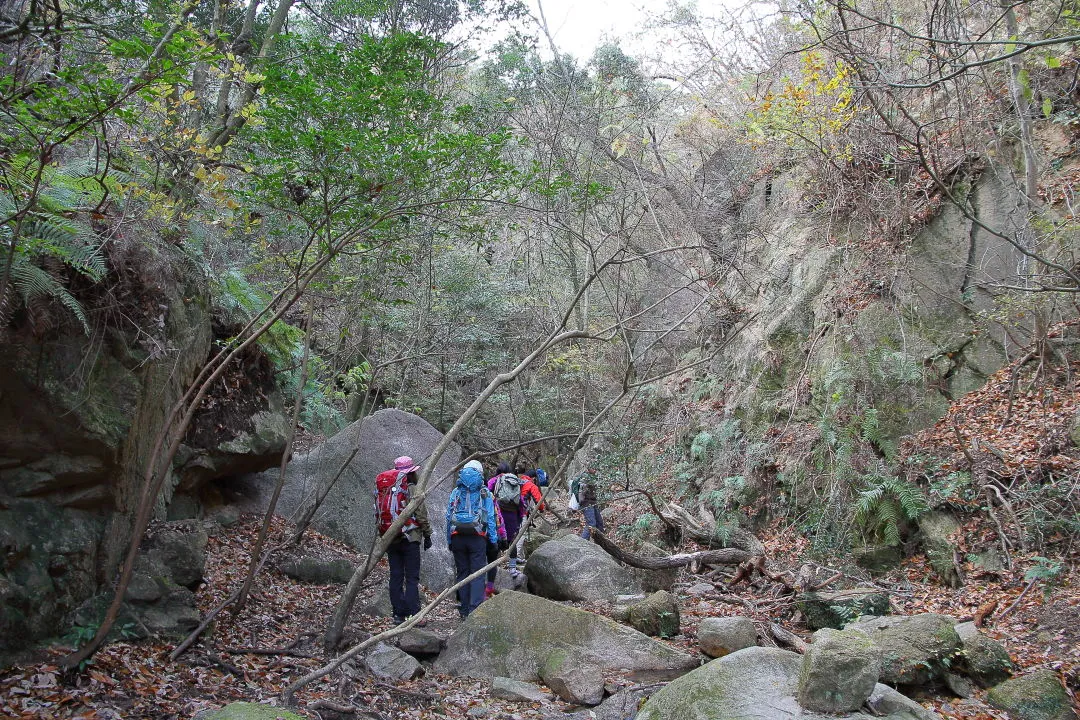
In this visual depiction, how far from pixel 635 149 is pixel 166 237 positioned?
12.5 m

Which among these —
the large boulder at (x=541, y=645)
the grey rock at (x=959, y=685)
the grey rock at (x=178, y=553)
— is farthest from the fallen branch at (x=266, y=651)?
the grey rock at (x=959, y=685)

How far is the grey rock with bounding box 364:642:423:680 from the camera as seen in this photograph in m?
6.27

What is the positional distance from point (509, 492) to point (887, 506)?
515 centimetres

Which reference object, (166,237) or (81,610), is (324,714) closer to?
(81,610)

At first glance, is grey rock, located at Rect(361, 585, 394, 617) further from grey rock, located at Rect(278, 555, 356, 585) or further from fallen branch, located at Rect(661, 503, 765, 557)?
fallen branch, located at Rect(661, 503, 765, 557)

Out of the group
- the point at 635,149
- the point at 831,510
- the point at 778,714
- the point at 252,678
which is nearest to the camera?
the point at 778,714

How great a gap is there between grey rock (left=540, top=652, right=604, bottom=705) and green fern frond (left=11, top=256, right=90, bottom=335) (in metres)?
4.88

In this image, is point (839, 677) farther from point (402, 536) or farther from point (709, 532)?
point (709, 532)

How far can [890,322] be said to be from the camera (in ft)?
36.3

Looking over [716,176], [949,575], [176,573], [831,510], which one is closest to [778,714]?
[949,575]

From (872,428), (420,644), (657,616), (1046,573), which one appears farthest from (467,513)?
(872,428)

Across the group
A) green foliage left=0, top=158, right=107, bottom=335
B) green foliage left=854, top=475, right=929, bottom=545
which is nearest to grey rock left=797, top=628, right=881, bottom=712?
green foliage left=854, top=475, right=929, bottom=545

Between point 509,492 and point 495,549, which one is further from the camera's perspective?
point 509,492

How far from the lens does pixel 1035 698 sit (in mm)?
5168
